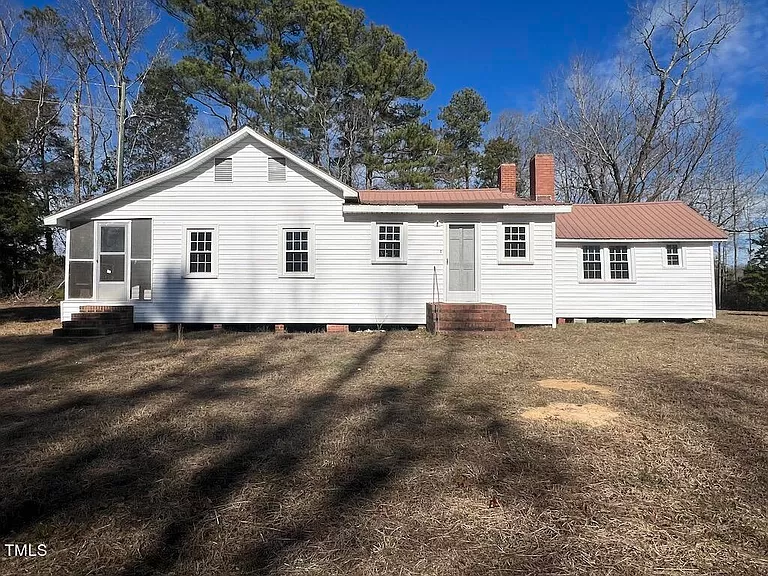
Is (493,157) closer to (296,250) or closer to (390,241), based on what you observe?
(390,241)

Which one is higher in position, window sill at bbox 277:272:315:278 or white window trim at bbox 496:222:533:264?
white window trim at bbox 496:222:533:264

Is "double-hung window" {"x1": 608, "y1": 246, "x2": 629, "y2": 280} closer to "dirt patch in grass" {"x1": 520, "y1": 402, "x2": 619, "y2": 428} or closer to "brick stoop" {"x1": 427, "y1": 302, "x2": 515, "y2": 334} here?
"brick stoop" {"x1": 427, "y1": 302, "x2": 515, "y2": 334}

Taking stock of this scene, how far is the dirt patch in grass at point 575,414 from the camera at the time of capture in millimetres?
4273

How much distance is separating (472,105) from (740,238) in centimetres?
2087

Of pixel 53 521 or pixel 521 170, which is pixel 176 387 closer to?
pixel 53 521

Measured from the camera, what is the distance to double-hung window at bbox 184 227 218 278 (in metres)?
11.6

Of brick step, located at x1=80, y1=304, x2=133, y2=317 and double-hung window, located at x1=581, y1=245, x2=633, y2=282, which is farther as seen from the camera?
double-hung window, located at x1=581, y1=245, x2=633, y2=282

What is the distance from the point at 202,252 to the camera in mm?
11625

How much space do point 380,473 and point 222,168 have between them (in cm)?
1039

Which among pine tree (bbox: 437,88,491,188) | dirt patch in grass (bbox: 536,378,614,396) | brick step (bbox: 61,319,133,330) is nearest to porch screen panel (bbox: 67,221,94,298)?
brick step (bbox: 61,319,133,330)

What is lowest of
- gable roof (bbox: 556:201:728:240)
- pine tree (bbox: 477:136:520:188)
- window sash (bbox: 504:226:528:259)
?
window sash (bbox: 504:226:528:259)

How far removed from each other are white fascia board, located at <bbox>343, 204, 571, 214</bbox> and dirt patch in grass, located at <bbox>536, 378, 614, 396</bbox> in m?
6.20

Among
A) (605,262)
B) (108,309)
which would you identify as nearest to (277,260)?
(108,309)

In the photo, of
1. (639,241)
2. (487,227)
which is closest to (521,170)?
(639,241)
